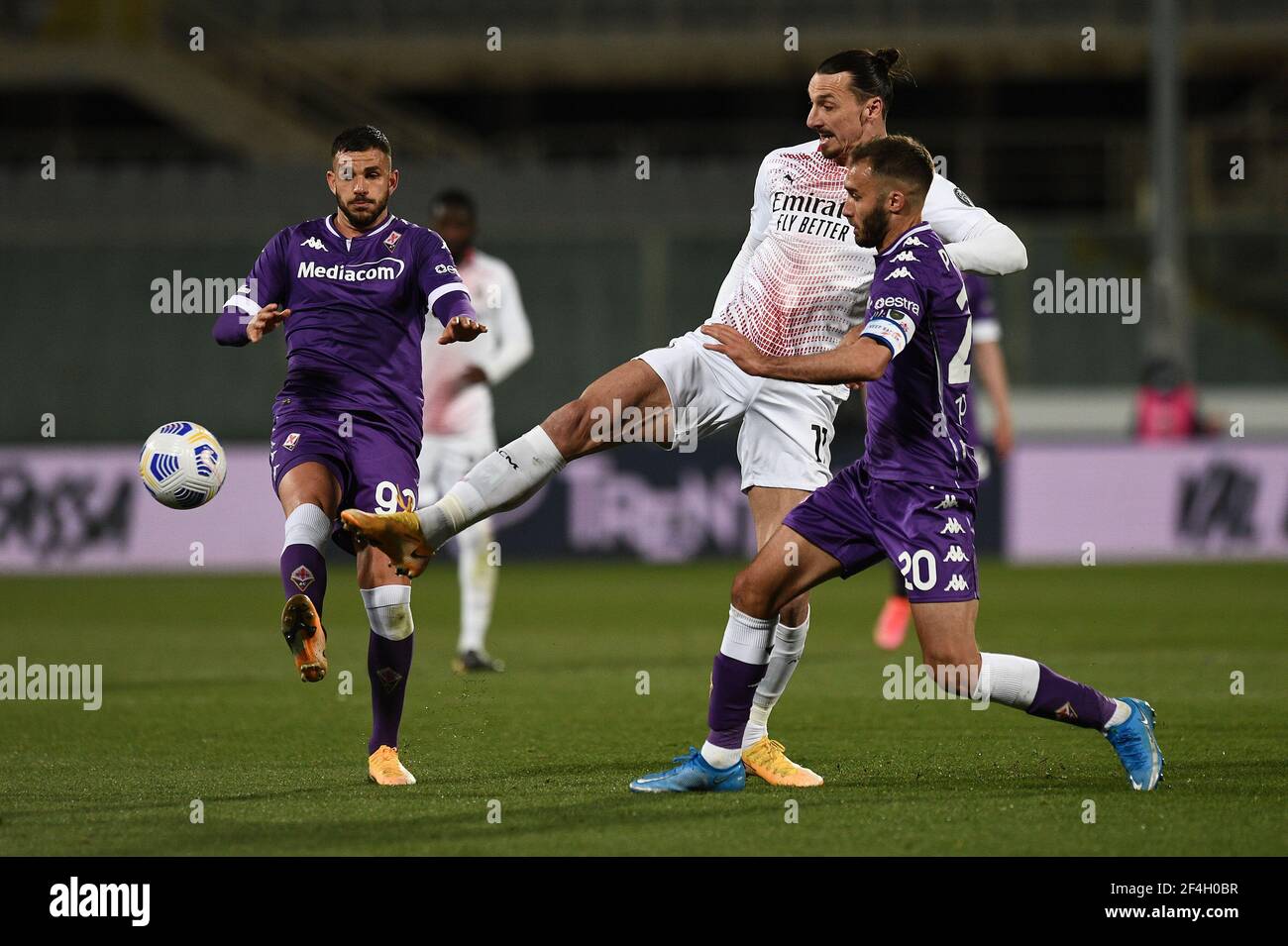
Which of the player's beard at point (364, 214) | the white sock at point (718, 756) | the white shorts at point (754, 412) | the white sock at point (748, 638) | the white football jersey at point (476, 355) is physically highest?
the player's beard at point (364, 214)

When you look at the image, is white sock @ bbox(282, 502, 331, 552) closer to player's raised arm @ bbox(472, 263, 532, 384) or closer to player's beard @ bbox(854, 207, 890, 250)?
player's beard @ bbox(854, 207, 890, 250)

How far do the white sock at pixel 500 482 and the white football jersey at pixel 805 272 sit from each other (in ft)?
2.48

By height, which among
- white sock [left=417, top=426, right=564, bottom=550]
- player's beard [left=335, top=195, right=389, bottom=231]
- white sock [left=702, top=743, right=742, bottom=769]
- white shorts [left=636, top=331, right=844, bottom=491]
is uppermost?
player's beard [left=335, top=195, right=389, bottom=231]

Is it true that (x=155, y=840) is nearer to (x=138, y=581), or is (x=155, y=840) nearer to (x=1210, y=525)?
(x=138, y=581)

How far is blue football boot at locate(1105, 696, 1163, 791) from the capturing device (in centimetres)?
585

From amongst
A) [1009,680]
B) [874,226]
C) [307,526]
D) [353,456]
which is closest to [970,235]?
[874,226]

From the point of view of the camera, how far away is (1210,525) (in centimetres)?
1641

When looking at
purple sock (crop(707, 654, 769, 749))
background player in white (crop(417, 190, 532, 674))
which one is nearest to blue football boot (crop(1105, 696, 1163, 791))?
purple sock (crop(707, 654, 769, 749))

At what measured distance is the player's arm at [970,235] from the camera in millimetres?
5793

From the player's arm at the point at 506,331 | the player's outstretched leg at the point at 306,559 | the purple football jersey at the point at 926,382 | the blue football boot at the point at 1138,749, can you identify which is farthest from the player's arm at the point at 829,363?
the player's arm at the point at 506,331

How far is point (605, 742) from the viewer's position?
7.27 meters

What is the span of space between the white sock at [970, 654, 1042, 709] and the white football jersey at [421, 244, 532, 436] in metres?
4.64

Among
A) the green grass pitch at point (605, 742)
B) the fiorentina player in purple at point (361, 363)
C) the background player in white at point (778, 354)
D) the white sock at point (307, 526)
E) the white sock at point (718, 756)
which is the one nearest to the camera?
the green grass pitch at point (605, 742)

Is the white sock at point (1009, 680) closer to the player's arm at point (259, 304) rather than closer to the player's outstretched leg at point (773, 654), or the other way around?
the player's outstretched leg at point (773, 654)
